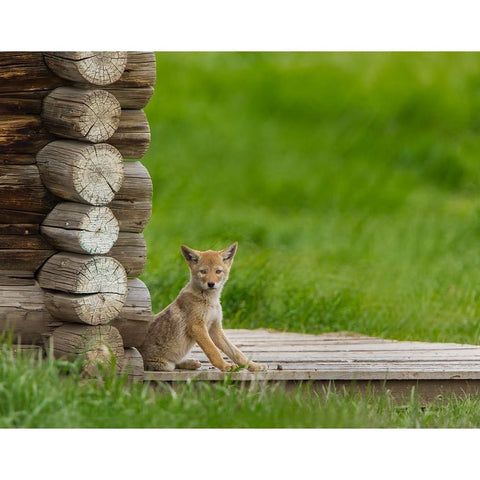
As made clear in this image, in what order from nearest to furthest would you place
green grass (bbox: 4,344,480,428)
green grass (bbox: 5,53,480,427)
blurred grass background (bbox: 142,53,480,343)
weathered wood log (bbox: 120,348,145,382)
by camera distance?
green grass (bbox: 4,344,480,428), weathered wood log (bbox: 120,348,145,382), green grass (bbox: 5,53,480,427), blurred grass background (bbox: 142,53,480,343)

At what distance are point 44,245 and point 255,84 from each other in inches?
433

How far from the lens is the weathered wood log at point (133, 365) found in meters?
7.23

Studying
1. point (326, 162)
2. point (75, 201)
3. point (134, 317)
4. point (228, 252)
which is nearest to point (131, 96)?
point (75, 201)

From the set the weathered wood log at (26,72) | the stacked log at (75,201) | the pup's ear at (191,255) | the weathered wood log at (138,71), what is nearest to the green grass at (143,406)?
the stacked log at (75,201)

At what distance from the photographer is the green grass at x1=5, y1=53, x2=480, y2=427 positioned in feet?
35.3

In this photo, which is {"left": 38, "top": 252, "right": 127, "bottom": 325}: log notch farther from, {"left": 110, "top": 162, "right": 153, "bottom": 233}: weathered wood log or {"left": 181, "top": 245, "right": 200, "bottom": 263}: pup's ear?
{"left": 181, "top": 245, "right": 200, "bottom": 263}: pup's ear

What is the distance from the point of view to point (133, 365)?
727cm

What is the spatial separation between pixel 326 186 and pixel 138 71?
972 cm

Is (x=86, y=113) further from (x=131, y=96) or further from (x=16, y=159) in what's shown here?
(x=16, y=159)

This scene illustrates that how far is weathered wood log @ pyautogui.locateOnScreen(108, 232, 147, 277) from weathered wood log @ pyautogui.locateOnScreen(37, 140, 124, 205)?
0.40 m

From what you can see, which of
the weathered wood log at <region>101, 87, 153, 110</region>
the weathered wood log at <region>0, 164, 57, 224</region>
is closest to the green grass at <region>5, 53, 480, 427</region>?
the weathered wood log at <region>0, 164, 57, 224</region>

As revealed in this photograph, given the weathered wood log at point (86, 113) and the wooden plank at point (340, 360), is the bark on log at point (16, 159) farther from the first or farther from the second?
the wooden plank at point (340, 360)

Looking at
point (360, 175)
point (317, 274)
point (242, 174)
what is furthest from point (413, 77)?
point (317, 274)

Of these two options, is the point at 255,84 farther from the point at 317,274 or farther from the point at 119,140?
the point at 119,140
